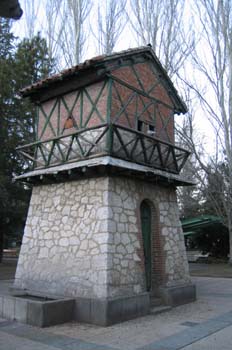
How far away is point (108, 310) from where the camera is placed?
8352 mm

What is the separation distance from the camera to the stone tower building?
29.8 feet

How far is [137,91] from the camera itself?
1091 cm

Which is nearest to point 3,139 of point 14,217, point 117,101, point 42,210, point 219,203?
point 14,217

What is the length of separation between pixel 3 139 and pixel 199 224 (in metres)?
12.8

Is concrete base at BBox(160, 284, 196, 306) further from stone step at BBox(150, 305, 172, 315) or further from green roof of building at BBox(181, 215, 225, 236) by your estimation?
green roof of building at BBox(181, 215, 225, 236)

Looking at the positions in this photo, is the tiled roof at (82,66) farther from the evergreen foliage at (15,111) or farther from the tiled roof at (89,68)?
the evergreen foliage at (15,111)

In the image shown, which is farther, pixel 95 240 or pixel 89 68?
pixel 89 68

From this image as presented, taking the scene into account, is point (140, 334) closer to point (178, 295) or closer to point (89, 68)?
point (178, 295)

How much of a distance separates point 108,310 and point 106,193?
8.62ft

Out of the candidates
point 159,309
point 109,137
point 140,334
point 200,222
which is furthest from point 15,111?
point 140,334

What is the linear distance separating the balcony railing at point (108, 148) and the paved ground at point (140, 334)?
13.0 feet

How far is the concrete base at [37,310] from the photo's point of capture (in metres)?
8.14

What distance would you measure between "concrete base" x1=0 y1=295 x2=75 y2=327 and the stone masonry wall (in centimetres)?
58

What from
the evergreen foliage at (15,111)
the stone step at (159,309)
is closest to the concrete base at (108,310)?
the stone step at (159,309)
